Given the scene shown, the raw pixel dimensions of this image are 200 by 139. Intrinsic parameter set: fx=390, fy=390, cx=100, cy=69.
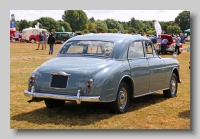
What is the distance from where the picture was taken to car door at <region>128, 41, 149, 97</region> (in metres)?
8.48

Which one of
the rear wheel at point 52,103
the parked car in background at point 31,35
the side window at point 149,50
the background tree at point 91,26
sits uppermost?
the background tree at point 91,26

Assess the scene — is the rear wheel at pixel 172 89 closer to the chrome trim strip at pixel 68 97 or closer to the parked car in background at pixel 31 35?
the chrome trim strip at pixel 68 97

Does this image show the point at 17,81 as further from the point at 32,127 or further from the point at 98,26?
the point at 98,26

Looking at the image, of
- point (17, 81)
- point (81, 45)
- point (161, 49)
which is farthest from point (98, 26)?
point (81, 45)

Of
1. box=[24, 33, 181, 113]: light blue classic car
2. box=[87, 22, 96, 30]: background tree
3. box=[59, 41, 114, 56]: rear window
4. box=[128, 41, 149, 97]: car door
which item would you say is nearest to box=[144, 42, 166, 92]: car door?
box=[24, 33, 181, 113]: light blue classic car

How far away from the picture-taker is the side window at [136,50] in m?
8.68

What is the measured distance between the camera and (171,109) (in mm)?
8891

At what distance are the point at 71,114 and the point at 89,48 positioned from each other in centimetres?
150

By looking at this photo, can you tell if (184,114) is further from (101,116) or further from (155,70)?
(101,116)

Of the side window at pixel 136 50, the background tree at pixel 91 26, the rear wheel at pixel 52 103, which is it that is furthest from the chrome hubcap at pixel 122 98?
the background tree at pixel 91 26

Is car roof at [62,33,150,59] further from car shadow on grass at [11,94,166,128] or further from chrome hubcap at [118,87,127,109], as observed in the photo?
car shadow on grass at [11,94,166,128]

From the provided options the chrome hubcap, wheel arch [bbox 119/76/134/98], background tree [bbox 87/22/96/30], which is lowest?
the chrome hubcap

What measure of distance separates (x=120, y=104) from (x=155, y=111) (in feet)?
3.28

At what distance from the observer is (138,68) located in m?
8.60
